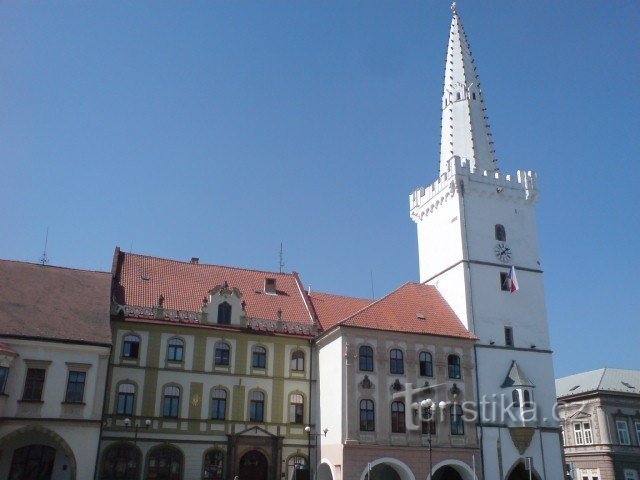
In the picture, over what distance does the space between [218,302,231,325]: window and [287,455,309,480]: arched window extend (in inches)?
347

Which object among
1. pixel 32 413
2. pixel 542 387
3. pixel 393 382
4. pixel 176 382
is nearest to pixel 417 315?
pixel 393 382

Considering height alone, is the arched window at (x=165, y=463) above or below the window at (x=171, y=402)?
below

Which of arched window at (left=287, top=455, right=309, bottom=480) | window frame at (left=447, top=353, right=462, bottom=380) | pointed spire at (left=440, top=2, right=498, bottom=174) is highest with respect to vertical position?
pointed spire at (left=440, top=2, right=498, bottom=174)

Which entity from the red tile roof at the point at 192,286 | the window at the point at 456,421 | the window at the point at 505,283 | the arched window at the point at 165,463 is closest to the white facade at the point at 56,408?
the arched window at the point at 165,463

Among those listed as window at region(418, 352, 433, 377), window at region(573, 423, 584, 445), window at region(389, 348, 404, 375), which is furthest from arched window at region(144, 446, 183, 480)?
window at region(573, 423, 584, 445)

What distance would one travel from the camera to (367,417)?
34.1m

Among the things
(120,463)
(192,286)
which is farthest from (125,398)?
(192,286)

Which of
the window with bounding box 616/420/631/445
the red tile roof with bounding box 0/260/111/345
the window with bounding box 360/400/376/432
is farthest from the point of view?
the window with bounding box 616/420/631/445

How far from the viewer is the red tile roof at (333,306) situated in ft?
135

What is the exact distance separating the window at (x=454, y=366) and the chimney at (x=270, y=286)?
40.8 feet

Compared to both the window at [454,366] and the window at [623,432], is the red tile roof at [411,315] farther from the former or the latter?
the window at [623,432]

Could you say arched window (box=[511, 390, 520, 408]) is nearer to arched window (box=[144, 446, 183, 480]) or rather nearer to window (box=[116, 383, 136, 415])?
arched window (box=[144, 446, 183, 480])

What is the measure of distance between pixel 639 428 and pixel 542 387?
1957cm

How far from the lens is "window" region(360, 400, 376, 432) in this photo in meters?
33.8
